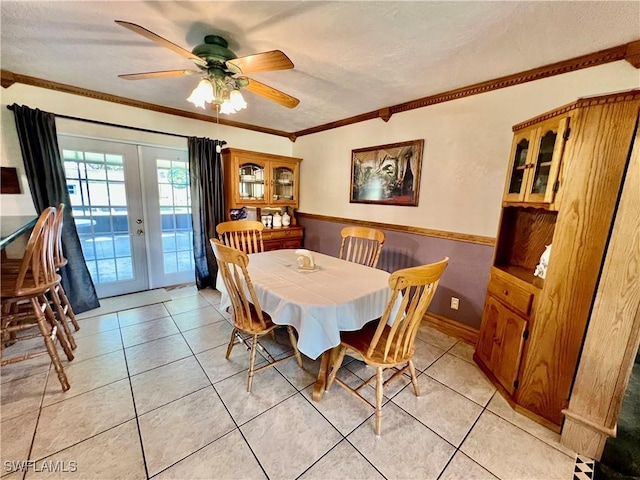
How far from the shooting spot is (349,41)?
1744 millimetres

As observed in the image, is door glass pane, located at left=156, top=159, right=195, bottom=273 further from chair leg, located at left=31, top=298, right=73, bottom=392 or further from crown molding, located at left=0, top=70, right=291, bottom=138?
chair leg, located at left=31, top=298, right=73, bottom=392

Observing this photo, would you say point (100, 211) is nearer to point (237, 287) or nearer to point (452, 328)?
point (237, 287)

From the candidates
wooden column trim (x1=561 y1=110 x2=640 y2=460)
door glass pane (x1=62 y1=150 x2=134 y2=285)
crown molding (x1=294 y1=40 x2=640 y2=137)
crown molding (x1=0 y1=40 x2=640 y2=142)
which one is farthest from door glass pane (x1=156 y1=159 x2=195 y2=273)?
wooden column trim (x1=561 y1=110 x2=640 y2=460)

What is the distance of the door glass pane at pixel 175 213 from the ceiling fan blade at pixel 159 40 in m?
2.18

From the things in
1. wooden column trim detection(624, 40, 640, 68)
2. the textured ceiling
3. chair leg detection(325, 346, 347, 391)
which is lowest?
chair leg detection(325, 346, 347, 391)

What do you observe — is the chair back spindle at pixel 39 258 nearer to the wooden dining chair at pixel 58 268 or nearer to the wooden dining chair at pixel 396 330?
the wooden dining chair at pixel 58 268

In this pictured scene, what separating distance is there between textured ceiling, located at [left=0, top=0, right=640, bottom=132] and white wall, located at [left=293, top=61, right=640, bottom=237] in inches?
7.4

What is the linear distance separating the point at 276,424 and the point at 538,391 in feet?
5.35

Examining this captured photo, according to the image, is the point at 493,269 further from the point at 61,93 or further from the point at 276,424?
the point at 61,93

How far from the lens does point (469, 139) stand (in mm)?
2441

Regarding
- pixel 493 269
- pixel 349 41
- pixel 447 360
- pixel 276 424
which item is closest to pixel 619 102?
pixel 493 269

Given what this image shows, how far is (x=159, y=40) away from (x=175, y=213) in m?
2.65

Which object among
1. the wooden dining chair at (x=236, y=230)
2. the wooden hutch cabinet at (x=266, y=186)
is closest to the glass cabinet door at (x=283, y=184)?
the wooden hutch cabinet at (x=266, y=186)

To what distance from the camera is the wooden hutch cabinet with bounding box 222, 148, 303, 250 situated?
11.9 ft
